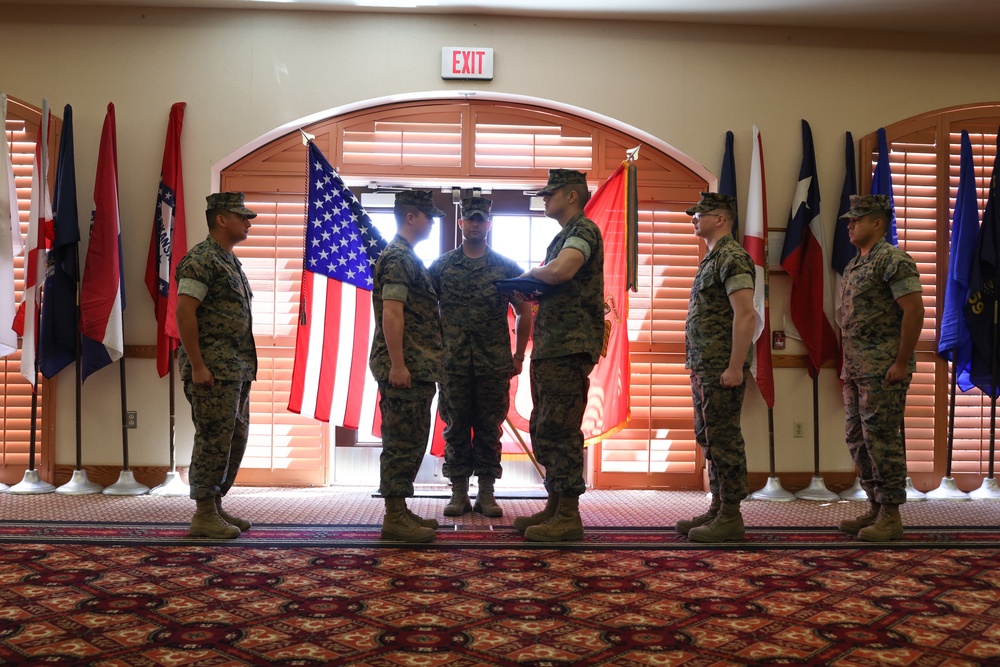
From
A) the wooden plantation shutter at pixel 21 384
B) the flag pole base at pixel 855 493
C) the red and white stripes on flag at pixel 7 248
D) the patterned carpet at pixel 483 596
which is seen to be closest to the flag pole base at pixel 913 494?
the flag pole base at pixel 855 493

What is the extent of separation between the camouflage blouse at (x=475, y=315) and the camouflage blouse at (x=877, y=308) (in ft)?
5.21

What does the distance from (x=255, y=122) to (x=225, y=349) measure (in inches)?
86.1

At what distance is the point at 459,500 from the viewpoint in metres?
4.07

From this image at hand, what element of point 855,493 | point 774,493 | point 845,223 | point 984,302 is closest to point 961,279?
point 984,302

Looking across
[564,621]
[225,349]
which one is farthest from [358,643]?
[225,349]

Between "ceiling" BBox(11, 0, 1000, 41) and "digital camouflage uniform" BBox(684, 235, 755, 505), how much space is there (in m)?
2.13

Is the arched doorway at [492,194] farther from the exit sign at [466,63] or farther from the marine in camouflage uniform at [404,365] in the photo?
the marine in camouflage uniform at [404,365]

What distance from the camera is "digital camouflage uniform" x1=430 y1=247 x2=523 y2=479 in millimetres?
4035

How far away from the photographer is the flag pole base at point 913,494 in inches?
190

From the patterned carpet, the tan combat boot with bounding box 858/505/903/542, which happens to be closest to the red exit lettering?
the patterned carpet

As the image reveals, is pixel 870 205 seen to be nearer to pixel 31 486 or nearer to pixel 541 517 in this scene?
pixel 541 517

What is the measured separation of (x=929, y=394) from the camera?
17.0 ft

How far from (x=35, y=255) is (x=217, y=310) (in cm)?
197

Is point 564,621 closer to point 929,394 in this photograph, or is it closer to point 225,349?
point 225,349
